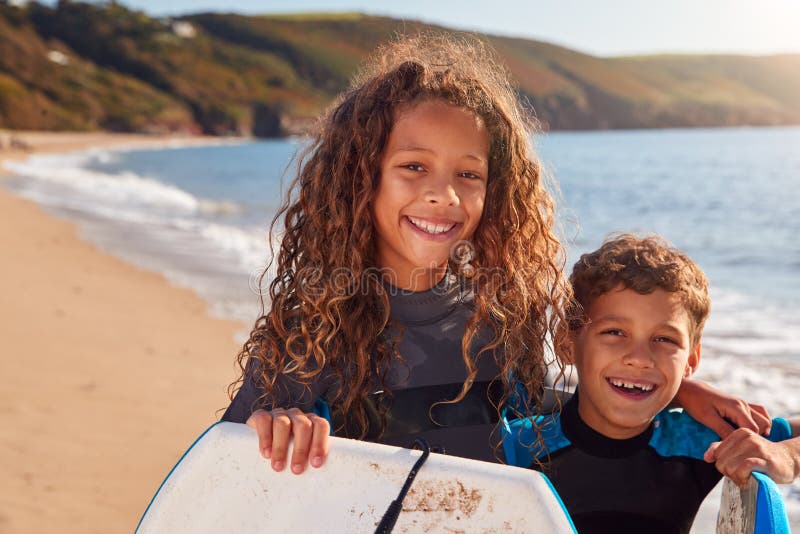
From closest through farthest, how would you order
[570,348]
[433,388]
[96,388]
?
[433,388] < [570,348] < [96,388]

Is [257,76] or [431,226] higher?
[257,76]

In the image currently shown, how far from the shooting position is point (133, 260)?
7.73 metres

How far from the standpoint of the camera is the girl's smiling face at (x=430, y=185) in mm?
1941

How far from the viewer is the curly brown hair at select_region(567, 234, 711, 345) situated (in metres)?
2.01

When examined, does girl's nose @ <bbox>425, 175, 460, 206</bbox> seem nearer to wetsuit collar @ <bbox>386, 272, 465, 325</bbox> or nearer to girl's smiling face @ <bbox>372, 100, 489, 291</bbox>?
girl's smiling face @ <bbox>372, 100, 489, 291</bbox>

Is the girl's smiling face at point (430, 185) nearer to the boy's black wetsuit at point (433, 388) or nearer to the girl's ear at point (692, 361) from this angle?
the boy's black wetsuit at point (433, 388)

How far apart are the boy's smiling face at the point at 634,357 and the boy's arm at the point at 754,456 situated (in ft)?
0.83

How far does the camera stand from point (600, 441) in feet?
6.67

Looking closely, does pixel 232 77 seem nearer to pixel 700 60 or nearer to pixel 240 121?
pixel 240 121

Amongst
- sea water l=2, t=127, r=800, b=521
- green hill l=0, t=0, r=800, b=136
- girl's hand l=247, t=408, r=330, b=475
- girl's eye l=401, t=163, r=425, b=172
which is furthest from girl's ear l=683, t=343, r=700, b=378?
green hill l=0, t=0, r=800, b=136

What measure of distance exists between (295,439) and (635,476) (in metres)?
0.96

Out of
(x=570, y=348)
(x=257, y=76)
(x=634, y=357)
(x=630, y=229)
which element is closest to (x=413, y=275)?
(x=570, y=348)

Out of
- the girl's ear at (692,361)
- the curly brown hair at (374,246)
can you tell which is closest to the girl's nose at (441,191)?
the curly brown hair at (374,246)

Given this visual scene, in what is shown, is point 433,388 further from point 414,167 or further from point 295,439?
point 414,167
